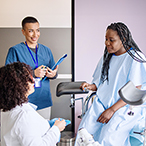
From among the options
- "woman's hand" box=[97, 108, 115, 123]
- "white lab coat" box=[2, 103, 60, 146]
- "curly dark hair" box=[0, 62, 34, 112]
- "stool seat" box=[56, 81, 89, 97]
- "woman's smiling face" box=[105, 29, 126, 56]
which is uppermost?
"woman's smiling face" box=[105, 29, 126, 56]

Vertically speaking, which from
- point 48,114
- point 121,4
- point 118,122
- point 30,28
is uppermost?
point 121,4

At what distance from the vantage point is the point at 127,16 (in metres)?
2.32

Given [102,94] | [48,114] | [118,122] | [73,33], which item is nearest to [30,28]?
[73,33]

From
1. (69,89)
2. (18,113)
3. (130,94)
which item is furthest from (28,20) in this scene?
(130,94)

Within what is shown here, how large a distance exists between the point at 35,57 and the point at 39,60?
58mm

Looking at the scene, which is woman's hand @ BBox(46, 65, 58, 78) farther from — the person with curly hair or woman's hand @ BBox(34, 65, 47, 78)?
the person with curly hair

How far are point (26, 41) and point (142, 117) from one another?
1.53 metres

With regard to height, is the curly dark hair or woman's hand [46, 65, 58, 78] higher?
the curly dark hair

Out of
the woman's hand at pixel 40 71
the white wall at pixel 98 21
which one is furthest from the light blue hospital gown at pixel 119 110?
the white wall at pixel 98 21

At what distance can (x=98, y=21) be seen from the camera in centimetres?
231

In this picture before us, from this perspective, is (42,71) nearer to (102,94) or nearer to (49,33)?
(49,33)

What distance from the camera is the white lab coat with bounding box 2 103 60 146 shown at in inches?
36.4

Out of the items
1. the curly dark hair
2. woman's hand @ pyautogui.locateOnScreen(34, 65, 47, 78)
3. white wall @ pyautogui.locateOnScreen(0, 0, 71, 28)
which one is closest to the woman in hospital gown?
the curly dark hair

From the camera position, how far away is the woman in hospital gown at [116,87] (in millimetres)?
1234
